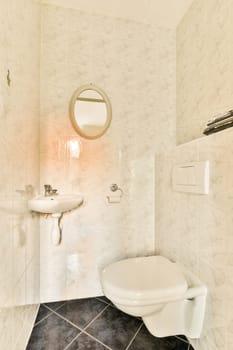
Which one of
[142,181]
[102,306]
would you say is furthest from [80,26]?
[102,306]

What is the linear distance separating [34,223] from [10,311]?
0.60m

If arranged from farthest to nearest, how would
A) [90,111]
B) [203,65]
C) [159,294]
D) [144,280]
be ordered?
[90,111] → [203,65] → [144,280] → [159,294]

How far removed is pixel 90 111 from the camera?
5.26ft

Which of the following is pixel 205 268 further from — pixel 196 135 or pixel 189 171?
pixel 196 135

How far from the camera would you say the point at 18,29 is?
102cm

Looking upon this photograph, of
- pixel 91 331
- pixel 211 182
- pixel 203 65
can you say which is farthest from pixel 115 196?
pixel 203 65

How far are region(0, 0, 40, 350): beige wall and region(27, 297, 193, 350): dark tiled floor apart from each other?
5.0 inches

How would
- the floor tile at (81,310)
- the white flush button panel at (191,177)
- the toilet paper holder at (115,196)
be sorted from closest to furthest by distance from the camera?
the white flush button panel at (191,177), the floor tile at (81,310), the toilet paper holder at (115,196)

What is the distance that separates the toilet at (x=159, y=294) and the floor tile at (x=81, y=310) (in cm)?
45

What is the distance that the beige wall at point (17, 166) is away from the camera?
2.68 feet

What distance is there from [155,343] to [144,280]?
0.45 m

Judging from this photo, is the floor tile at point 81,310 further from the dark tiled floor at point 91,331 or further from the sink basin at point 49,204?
the sink basin at point 49,204

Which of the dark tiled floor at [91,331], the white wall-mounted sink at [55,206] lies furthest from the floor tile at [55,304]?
the white wall-mounted sink at [55,206]

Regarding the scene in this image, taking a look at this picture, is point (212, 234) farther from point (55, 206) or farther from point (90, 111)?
point (90, 111)
